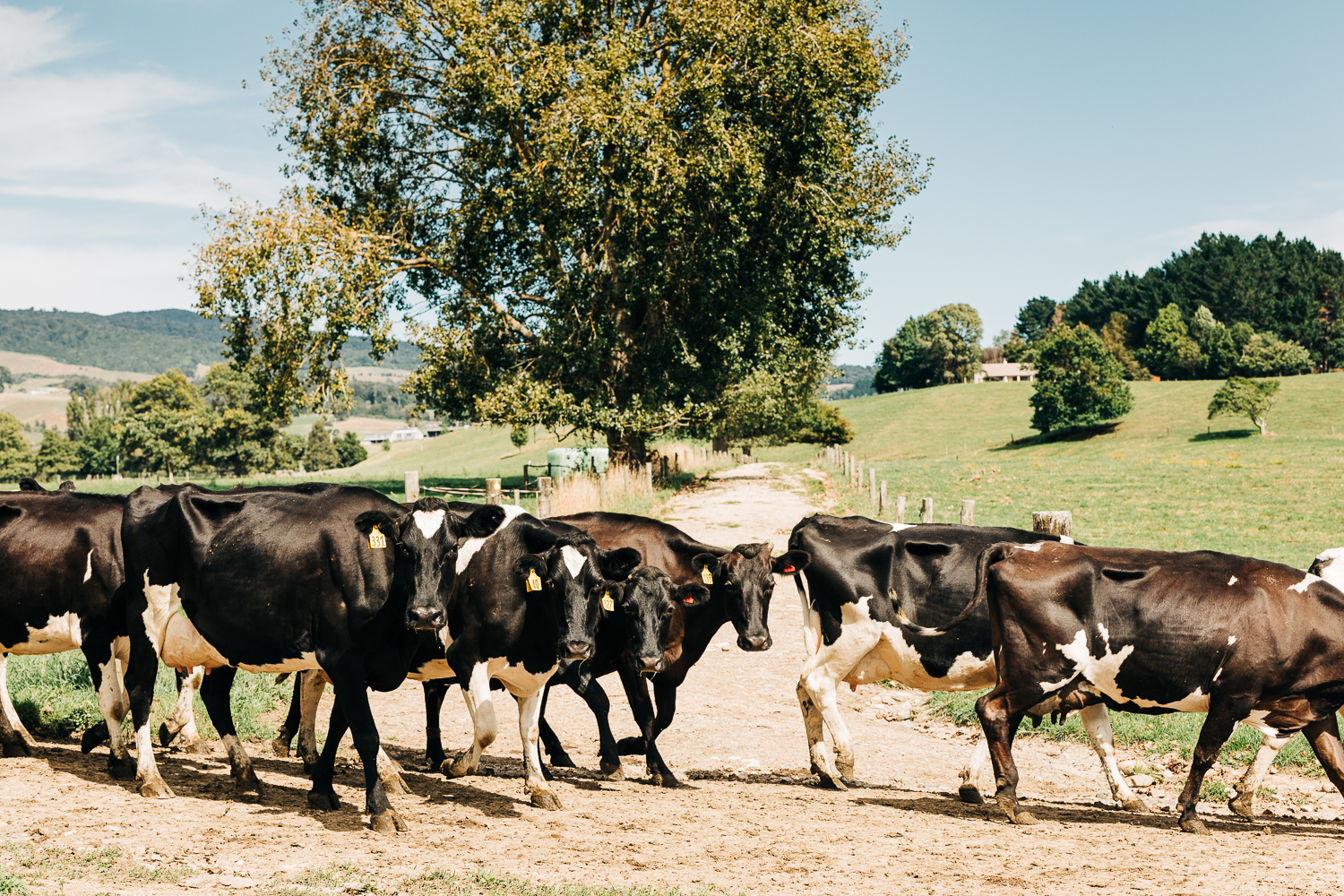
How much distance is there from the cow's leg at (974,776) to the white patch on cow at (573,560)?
3186 mm

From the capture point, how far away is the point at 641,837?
6.26 metres

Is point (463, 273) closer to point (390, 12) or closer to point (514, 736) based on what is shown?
point (390, 12)

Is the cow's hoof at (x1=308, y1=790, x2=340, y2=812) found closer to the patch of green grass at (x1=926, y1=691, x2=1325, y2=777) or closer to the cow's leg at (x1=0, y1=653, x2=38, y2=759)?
the cow's leg at (x1=0, y1=653, x2=38, y2=759)

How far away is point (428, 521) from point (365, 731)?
1408mm

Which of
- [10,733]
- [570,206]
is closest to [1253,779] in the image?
[10,733]

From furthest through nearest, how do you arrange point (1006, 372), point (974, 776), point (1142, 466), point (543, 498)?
point (1006, 372)
point (1142, 466)
point (543, 498)
point (974, 776)

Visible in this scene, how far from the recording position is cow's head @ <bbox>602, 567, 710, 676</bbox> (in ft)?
25.2

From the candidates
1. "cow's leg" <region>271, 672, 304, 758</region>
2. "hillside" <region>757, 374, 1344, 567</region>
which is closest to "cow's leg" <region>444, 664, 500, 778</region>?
"cow's leg" <region>271, 672, 304, 758</region>

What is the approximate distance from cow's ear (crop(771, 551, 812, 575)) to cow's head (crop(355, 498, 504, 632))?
281 centimetres

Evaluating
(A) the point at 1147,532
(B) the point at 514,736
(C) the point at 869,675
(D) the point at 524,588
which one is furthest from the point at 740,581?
(A) the point at 1147,532

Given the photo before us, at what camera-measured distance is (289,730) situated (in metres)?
8.62

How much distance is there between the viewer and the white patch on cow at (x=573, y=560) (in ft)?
24.1

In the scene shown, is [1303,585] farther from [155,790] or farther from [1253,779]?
[155,790]

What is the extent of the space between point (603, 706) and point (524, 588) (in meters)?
1.44
